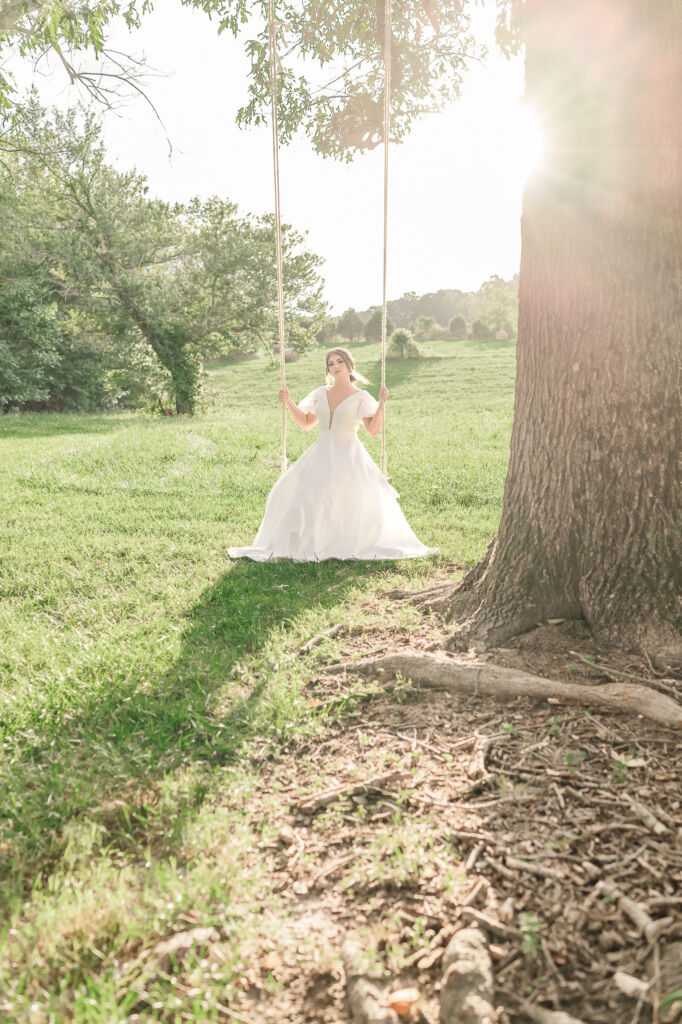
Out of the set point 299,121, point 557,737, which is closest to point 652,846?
point 557,737

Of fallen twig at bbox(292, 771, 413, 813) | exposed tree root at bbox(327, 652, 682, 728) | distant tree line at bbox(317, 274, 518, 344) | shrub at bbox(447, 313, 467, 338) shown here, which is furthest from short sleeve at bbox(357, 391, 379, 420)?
shrub at bbox(447, 313, 467, 338)

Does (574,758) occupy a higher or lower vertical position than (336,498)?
lower

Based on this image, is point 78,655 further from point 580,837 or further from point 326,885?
point 580,837

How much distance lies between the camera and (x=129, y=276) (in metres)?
19.9

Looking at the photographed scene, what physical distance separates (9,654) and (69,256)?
18.5 m

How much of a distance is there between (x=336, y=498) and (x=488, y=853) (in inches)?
175

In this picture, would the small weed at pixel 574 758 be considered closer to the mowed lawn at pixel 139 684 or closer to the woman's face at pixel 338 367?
the mowed lawn at pixel 139 684

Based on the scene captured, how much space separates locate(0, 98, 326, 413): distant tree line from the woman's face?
48.6 ft

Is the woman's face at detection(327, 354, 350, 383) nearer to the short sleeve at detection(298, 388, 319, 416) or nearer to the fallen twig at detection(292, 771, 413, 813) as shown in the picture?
the short sleeve at detection(298, 388, 319, 416)

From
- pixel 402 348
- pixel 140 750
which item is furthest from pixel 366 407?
pixel 402 348

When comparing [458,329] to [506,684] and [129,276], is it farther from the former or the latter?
[506,684]

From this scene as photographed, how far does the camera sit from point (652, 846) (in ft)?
7.34

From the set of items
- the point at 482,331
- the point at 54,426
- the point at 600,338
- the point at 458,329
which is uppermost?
the point at 458,329

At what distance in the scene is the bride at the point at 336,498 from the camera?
6.37 m
